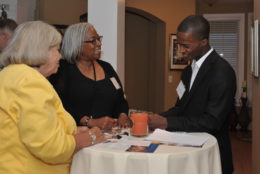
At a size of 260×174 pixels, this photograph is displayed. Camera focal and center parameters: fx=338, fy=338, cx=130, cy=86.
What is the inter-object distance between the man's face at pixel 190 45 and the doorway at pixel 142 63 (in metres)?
4.94

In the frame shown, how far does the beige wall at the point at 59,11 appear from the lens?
19.2 feet

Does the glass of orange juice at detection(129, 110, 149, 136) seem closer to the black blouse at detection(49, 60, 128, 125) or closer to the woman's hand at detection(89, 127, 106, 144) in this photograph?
the woman's hand at detection(89, 127, 106, 144)

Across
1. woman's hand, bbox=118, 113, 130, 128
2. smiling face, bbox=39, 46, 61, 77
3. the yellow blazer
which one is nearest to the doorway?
woman's hand, bbox=118, 113, 130, 128

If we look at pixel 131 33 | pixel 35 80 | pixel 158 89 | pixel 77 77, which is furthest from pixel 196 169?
pixel 131 33

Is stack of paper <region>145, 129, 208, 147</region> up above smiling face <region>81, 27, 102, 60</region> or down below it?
below

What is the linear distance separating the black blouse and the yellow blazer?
101 cm

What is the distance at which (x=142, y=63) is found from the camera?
25.1 ft

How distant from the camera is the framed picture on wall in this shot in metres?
6.82

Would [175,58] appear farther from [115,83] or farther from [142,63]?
[115,83]

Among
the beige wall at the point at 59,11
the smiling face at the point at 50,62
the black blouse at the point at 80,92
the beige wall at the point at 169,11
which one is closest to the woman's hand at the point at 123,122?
the black blouse at the point at 80,92

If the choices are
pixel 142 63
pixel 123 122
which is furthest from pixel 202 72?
pixel 142 63

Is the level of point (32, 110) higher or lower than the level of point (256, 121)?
higher

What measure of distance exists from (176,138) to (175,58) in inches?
200

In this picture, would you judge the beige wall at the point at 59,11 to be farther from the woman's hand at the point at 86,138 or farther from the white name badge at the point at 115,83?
the woman's hand at the point at 86,138
